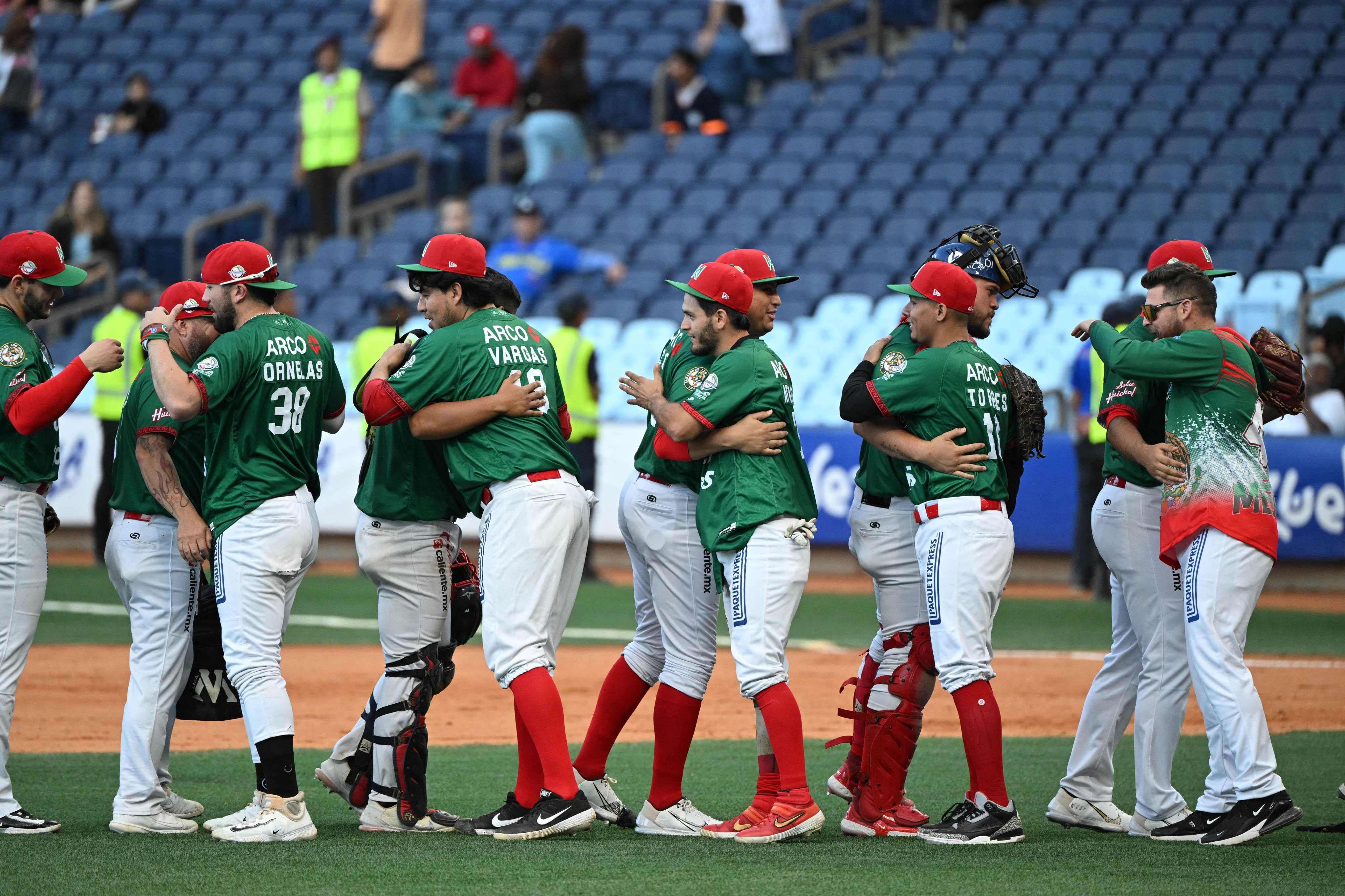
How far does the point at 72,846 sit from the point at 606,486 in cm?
1023

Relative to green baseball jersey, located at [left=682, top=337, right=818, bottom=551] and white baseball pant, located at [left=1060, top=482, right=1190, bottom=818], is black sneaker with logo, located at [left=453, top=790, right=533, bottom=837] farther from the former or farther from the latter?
white baseball pant, located at [left=1060, top=482, right=1190, bottom=818]

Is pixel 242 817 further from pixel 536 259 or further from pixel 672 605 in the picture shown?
pixel 536 259

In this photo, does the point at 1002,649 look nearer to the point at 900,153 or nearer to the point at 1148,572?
the point at 1148,572

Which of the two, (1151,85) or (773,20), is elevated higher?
(773,20)

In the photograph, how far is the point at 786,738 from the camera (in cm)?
579

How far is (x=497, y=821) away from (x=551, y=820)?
0.85 ft

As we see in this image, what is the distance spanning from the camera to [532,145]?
20.2m

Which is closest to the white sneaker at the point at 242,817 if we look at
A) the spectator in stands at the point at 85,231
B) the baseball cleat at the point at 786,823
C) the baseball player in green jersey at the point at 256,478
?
the baseball player in green jersey at the point at 256,478

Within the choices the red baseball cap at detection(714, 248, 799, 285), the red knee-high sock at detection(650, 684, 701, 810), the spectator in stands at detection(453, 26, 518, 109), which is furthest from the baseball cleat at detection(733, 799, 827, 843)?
the spectator in stands at detection(453, 26, 518, 109)

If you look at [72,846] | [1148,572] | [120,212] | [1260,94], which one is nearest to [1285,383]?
[1148,572]

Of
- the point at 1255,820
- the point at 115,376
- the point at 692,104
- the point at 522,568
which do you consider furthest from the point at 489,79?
the point at 1255,820

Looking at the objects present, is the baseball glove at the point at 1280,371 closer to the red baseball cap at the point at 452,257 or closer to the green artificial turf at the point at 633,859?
the green artificial turf at the point at 633,859

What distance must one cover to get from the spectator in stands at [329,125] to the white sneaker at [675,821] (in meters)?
15.1

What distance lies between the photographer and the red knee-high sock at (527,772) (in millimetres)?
6012
